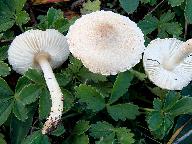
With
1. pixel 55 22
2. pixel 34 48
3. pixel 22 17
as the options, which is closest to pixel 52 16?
pixel 55 22

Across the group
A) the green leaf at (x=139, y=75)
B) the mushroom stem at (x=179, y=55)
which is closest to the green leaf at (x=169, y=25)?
the mushroom stem at (x=179, y=55)

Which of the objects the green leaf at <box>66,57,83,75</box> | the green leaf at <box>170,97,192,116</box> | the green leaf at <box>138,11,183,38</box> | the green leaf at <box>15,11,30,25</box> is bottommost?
the green leaf at <box>170,97,192,116</box>

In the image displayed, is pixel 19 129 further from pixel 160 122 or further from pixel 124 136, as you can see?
pixel 160 122

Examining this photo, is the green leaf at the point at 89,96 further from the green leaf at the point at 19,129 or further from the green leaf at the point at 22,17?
the green leaf at the point at 22,17

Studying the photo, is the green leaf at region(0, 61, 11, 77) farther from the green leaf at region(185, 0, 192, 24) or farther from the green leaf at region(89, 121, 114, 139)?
the green leaf at region(185, 0, 192, 24)

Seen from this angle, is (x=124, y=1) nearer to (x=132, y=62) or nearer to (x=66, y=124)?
(x=132, y=62)

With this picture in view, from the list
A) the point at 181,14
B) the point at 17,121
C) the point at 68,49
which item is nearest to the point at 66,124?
the point at 17,121

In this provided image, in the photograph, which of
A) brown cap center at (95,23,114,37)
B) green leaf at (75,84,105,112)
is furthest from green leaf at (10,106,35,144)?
brown cap center at (95,23,114,37)
